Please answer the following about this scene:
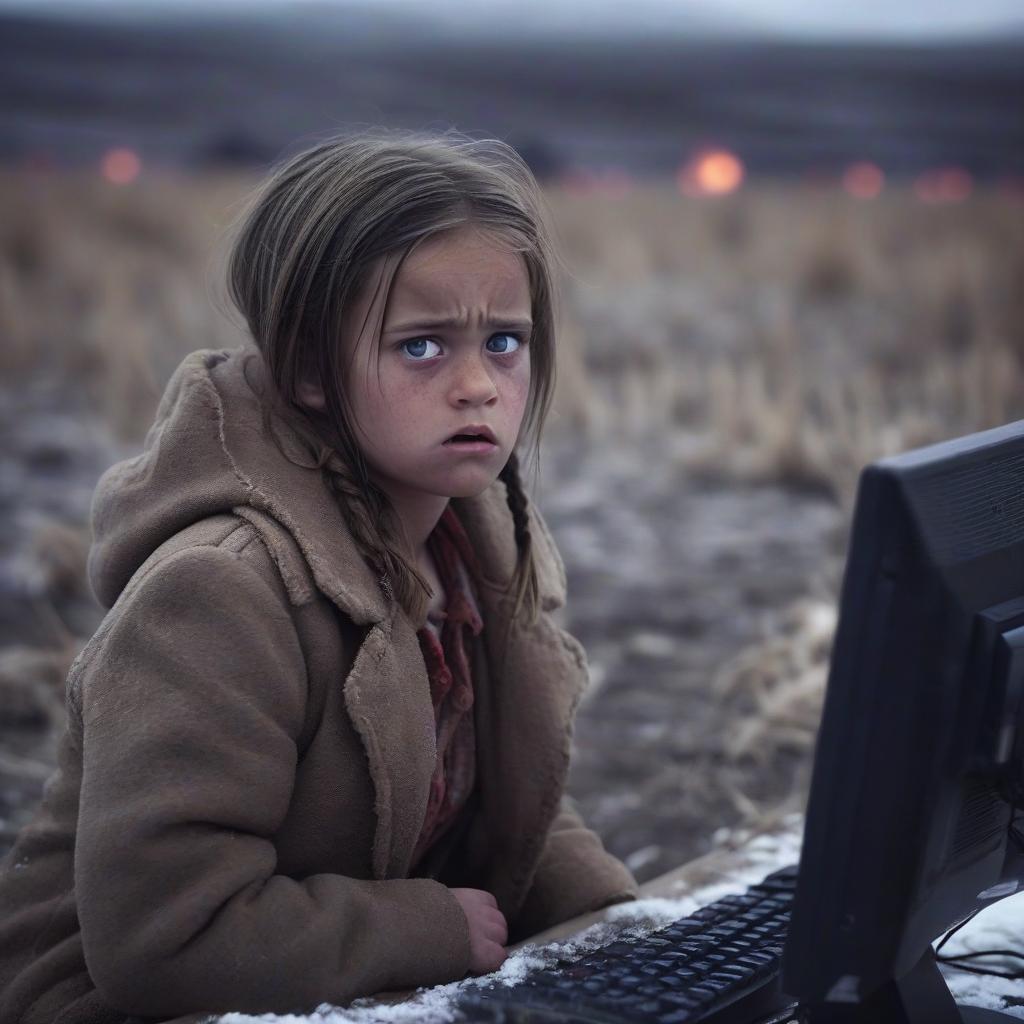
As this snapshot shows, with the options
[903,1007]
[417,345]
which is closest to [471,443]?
[417,345]

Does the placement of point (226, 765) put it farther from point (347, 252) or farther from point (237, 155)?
point (237, 155)

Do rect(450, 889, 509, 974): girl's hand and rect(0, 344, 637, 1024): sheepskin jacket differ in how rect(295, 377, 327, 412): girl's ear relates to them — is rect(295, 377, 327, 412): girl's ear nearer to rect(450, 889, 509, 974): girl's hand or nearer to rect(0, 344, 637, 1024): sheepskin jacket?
rect(0, 344, 637, 1024): sheepskin jacket

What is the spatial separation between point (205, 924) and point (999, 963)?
1.20 meters

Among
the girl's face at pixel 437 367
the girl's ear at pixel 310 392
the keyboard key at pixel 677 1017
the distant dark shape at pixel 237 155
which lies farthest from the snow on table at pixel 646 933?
the distant dark shape at pixel 237 155

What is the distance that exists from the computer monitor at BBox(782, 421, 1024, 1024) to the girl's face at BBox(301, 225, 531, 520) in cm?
60

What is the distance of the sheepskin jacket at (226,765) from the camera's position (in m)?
1.50

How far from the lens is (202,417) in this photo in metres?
1.70

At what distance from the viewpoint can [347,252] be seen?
1658 mm

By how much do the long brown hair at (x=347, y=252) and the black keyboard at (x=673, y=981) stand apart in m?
0.50

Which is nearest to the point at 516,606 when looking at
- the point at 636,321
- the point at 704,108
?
the point at 636,321

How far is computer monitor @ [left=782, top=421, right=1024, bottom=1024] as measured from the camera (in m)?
1.19

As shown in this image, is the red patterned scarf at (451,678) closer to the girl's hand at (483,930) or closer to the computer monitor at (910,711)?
the girl's hand at (483,930)

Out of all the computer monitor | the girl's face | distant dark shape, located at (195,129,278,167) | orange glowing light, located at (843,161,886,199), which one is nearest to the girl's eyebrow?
the girl's face

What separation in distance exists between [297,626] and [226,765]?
0.19 m
